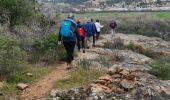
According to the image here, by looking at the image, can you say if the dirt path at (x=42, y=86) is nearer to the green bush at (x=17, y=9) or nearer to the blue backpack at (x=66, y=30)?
the blue backpack at (x=66, y=30)

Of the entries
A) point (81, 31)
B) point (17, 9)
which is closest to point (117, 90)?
point (81, 31)

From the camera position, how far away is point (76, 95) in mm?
12133

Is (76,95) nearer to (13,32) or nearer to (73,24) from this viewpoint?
(73,24)

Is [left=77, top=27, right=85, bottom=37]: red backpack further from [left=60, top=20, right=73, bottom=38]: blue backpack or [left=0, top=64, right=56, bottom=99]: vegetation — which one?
[left=60, top=20, right=73, bottom=38]: blue backpack

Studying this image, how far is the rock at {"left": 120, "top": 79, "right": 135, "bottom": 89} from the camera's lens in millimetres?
12625

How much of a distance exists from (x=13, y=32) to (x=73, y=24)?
377 centimetres

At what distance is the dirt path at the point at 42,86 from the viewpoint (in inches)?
484

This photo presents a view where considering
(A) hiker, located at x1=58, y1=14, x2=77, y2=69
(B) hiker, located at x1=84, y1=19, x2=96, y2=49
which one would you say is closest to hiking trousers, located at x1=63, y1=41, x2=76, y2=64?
(A) hiker, located at x1=58, y1=14, x2=77, y2=69

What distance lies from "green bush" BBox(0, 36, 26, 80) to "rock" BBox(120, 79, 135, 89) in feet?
10.5

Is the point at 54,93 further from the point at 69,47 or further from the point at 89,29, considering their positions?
the point at 89,29

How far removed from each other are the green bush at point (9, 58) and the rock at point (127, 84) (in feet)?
10.5

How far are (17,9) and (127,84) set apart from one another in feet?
28.0

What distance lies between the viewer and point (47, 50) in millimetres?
16438

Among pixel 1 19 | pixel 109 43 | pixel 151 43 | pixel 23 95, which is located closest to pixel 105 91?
pixel 23 95
